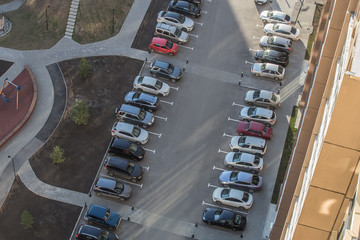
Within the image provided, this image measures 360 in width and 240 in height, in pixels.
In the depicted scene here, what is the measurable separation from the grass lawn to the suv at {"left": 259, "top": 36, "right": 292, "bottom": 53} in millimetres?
8957

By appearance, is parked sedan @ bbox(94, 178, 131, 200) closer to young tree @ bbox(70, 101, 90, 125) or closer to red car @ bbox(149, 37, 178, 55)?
young tree @ bbox(70, 101, 90, 125)

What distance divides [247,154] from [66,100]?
21221 mm

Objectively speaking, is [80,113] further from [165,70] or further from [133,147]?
[165,70]

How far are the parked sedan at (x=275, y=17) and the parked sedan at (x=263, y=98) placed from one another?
12.9m

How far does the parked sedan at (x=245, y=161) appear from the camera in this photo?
54625 mm

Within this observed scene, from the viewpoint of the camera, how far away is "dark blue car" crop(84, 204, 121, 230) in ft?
164

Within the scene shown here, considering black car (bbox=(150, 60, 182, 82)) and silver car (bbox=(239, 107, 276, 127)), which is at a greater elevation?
black car (bbox=(150, 60, 182, 82))

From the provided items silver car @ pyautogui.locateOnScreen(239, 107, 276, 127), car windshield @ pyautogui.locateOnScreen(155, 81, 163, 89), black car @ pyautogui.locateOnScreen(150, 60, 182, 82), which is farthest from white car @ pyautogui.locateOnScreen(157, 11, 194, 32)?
silver car @ pyautogui.locateOnScreen(239, 107, 276, 127)

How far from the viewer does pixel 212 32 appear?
6906 cm

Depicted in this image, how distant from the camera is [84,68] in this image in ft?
202

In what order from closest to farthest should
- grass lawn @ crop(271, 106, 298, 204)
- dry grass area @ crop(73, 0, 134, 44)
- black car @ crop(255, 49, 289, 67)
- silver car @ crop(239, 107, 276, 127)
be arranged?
1. grass lawn @ crop(271, 106, 298, 204)
2. silver car @ crop(239, 107, 276, 127)
3. black car @ crop(255, 49, 289, 67)
4. dry grass area @ crop(73, 0, 134, 44)

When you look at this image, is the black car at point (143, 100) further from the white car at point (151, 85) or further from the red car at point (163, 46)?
the red car at point (163, 46)

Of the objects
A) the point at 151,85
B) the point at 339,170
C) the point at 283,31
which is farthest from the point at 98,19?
the point at 339,170

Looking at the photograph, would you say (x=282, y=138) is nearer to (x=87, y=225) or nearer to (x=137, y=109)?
(x=137, y=109)
